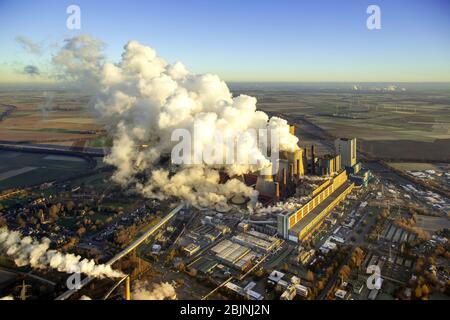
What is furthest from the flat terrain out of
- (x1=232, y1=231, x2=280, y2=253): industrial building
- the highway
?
(x1=232, y1=231, x2=280, y2=253): industrial building

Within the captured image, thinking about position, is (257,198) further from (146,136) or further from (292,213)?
(146,136)

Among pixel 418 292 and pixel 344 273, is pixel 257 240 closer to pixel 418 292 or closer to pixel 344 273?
pixel 344 273

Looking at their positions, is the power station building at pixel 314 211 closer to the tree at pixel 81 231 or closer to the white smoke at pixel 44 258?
the white smoke at pixel 44 258

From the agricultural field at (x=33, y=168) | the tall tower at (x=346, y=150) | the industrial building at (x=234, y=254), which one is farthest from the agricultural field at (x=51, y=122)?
the tall tower at (x=346, y=150)

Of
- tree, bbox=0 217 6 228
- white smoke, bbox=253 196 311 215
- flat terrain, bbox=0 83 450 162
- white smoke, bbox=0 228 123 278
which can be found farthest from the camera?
flat terrain, bbox=0 83 450 162

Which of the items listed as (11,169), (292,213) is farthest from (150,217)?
(11,169)

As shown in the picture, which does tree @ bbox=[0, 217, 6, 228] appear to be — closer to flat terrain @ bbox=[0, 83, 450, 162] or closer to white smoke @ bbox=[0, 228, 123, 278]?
white smoke @ bbox=[0, 228, 123, 278]

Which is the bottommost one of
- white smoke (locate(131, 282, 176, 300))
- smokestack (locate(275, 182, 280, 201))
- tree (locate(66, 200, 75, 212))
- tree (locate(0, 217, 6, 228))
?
white smoke (locate(131, 282, 176, 300))
